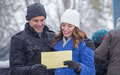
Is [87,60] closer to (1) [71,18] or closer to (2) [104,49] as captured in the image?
(1) [71,18]

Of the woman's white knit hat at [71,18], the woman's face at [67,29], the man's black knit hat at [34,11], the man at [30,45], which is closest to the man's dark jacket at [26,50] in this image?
the man at [30,45]

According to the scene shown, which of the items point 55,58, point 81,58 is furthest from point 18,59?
point 81,58

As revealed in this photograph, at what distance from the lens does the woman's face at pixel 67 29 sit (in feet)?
12.0

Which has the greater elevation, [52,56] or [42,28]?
[42,28]

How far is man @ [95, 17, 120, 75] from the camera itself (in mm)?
4484

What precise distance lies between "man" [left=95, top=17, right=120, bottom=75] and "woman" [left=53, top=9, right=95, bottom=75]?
0.90m

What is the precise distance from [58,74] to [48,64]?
208 millimetres

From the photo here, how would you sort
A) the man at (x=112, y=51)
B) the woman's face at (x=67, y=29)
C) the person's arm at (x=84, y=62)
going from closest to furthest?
the person's arm at (x=84, y=62), the woman's face at (x=67, y=29), the man at (x=112, y=51)

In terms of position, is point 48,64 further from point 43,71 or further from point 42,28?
point 42,28

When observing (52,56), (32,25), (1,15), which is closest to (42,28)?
(32,25)

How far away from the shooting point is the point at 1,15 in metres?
17.0

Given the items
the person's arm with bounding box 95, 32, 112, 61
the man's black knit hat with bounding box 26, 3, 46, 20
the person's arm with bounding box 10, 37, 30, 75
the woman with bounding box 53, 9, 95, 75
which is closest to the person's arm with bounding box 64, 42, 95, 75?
the woman with bounding box 53, 9, 95, 75

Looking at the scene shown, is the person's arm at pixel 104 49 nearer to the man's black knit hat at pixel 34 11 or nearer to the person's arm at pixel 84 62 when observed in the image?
the person's arm at pixel 84 62

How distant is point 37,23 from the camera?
3.67m
